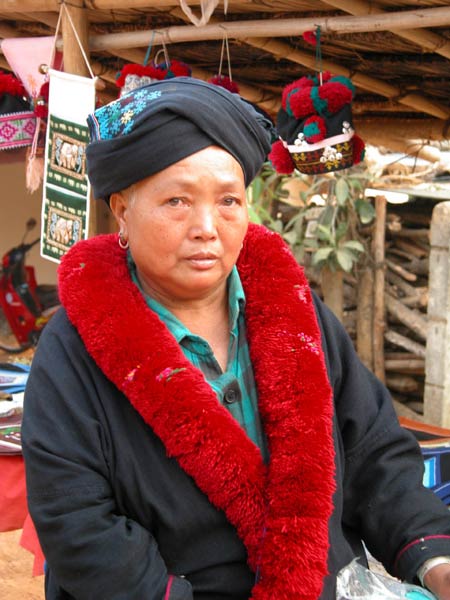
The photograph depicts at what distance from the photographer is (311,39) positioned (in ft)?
10.5

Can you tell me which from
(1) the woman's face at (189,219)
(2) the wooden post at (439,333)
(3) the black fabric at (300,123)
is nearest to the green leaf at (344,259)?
(2) the wooden post at (439,333)

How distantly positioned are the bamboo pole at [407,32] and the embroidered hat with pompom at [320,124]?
35cm

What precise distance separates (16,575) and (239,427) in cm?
308

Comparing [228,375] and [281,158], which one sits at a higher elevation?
[281,158]

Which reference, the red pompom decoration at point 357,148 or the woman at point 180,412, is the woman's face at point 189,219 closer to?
the woman at point 180,412

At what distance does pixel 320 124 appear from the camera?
11.2ft

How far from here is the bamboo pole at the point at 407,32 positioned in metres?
3.00

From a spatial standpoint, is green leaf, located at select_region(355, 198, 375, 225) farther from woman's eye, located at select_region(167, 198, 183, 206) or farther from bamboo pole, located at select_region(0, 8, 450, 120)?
woman's eye, located at select_region(167, 198, 183, 206)

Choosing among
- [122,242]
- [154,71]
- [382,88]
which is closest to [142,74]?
[154,71]

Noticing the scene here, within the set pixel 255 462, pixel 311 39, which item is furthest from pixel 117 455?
pixel 311 39

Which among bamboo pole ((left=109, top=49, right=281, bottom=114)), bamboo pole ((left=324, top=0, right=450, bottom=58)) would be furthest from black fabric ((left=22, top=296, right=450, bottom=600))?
bamboo pole ((left=109, top=49, right=281, bottom=114))

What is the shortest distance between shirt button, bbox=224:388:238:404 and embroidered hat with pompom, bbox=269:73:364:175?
213cm

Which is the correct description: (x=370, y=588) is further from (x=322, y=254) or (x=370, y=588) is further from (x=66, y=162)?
(x=322, y=254)

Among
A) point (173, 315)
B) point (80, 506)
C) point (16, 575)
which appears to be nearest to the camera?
point (80, 506)
